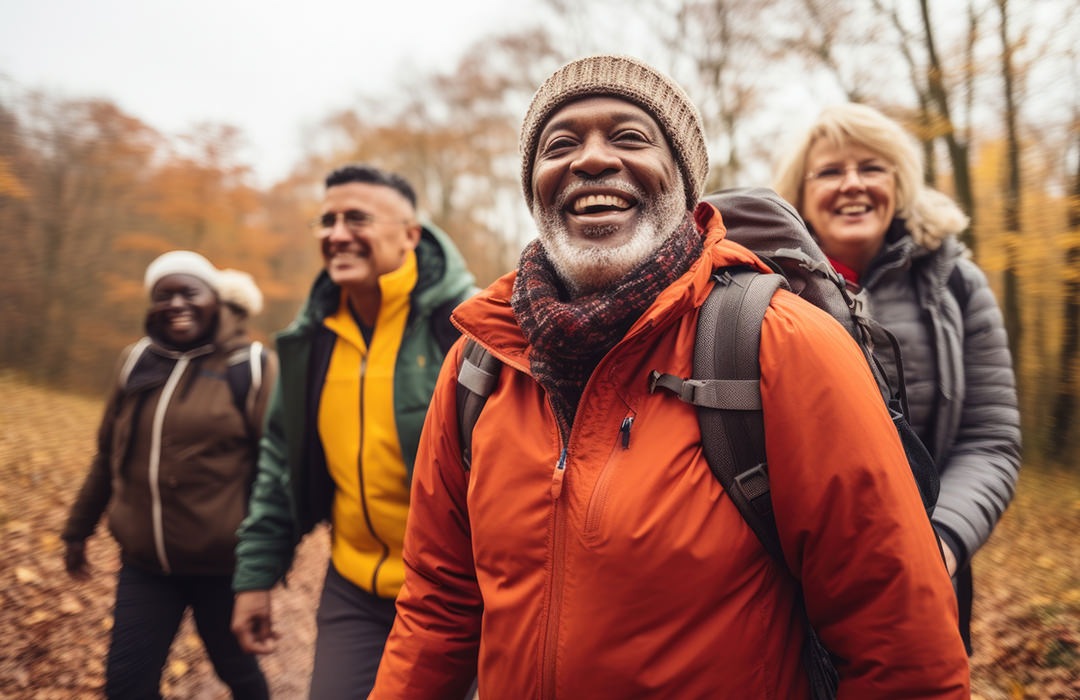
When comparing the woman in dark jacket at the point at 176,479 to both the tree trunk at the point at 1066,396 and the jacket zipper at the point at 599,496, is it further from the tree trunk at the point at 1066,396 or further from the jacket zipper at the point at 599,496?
the tree trunk at the point at 1066,396

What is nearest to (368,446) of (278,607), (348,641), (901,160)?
(348,641)

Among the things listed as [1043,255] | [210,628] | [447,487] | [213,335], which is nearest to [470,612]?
[447,487]

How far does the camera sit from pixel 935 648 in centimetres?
123

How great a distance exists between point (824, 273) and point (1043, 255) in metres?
5.99

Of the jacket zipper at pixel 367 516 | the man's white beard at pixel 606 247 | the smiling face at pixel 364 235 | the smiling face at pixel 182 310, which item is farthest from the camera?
the smiling face at pixel 182 310

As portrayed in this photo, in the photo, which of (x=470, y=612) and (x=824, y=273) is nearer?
(x=824, y=273)

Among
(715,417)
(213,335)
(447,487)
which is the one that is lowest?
(447,487)

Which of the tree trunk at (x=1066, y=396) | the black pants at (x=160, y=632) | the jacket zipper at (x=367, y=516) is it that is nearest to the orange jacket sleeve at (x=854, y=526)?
Answer: the jacket zipper at (x=367, y=516)

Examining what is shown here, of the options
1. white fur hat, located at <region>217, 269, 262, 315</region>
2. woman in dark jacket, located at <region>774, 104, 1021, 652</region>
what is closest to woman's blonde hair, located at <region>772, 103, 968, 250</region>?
woman in dark jacket, located at <region>774, 104, 1021, 652</region>

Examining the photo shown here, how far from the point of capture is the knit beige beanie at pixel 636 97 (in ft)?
5.63

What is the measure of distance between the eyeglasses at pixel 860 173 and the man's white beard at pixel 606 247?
0.94 metres

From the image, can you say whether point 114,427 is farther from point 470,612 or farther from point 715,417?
point 715,417

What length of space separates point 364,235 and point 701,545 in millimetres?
2157

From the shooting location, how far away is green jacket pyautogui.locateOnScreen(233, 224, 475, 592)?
273 centimetres
